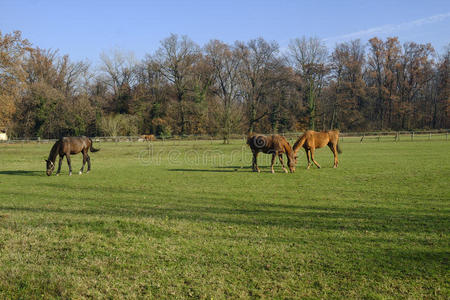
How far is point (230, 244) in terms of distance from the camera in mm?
4840

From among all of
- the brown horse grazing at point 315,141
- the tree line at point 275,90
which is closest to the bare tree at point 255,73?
the tree line at point 275,90

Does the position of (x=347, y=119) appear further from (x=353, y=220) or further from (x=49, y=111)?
(x=353, y=220)

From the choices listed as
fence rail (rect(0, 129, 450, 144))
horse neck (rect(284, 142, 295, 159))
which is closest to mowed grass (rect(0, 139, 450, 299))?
horse neck (rect(284, 142, 295, 159))

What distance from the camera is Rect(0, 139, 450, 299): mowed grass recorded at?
3.56 metres

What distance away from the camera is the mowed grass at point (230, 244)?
3564 millimetres

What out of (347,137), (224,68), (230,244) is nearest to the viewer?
(230,244)

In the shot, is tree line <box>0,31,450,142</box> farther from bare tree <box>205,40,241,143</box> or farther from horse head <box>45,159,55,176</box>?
horse head <box>45,159,55,176</box>

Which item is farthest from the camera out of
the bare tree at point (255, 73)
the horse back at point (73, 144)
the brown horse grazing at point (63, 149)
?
the bare tree at point (255, 73)

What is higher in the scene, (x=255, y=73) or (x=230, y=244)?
(x=255, y=73)

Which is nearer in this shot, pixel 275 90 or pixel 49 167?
pixel 49 167

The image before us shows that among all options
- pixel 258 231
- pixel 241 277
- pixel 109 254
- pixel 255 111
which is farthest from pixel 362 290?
pixel 255 111

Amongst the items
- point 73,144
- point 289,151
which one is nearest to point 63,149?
point 73,144

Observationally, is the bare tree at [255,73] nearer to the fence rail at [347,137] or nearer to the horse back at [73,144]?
the fence rail at [347,137]

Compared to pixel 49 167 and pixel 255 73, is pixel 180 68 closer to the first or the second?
pixel 255 73
